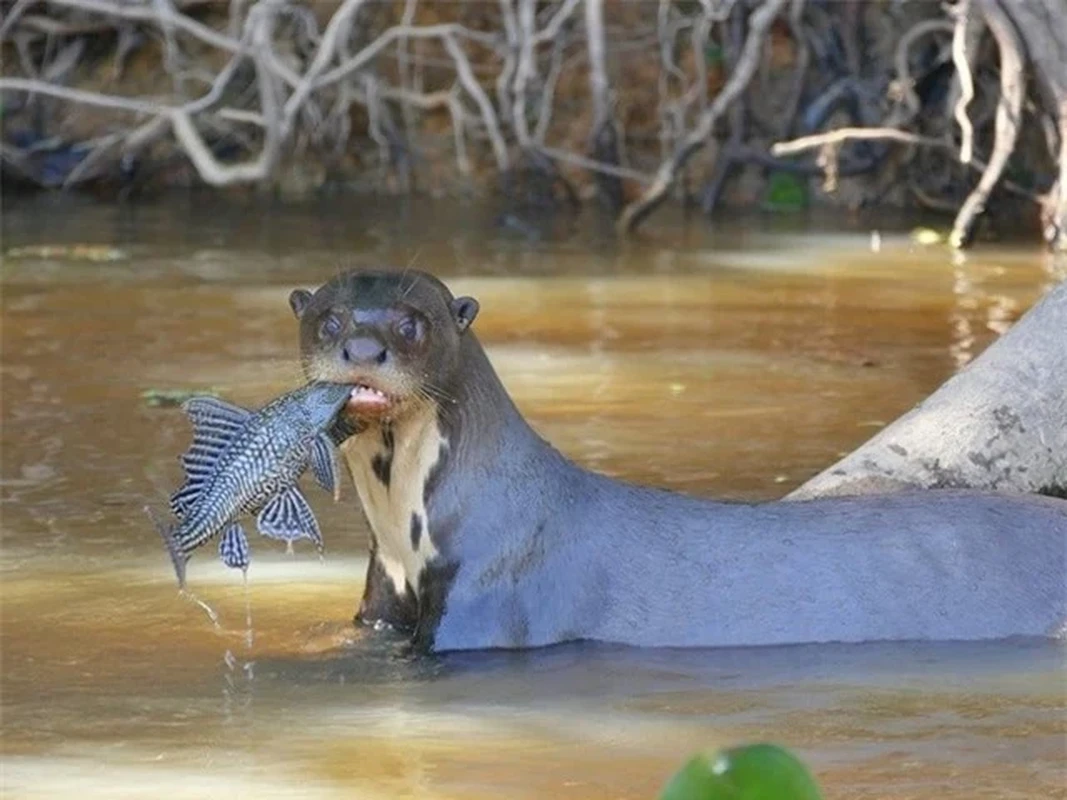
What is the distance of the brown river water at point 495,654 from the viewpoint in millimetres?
4113

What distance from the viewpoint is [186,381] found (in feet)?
26.3

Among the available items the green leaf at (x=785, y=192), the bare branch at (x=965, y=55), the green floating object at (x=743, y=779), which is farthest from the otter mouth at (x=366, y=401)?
the green leaf at (x=785, y=192)

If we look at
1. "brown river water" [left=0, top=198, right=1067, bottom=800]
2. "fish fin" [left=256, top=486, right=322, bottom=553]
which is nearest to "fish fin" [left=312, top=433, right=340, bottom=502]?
"fish fin" [left=256, top=486, right=322, bottom=553]

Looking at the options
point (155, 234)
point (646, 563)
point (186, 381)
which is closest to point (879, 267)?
point (155, 234)

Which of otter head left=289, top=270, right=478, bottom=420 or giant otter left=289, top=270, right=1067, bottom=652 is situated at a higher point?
otter head left=289, top=270, right=478, bottom=420

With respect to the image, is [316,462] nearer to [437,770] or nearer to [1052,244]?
[437,770]

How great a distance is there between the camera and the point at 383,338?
462 centimetres

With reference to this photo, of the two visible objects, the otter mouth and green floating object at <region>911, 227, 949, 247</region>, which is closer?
the otter mouth

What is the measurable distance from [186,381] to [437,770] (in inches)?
162

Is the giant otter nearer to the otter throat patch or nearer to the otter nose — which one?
the otter throat patch

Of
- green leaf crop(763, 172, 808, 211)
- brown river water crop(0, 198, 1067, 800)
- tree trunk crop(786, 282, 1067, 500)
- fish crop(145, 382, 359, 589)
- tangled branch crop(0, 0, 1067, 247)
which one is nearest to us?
brown river water crop(0, 198, 1067, 800)

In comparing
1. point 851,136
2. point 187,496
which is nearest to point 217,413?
point 187,496

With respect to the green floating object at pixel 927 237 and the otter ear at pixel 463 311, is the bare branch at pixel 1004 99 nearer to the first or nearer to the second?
the green floating object at pixel 927 237

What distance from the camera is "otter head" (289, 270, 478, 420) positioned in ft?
15.0
